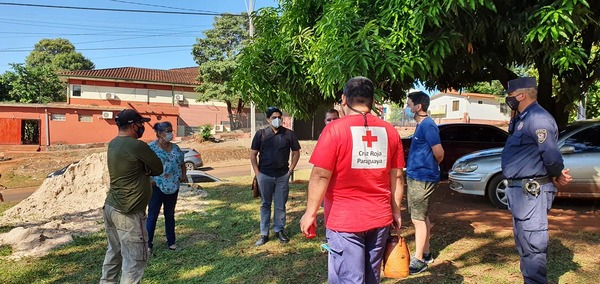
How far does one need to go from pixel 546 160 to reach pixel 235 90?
4444mm

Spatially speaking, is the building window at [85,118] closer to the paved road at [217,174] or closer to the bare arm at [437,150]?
the paved road at [217,174]

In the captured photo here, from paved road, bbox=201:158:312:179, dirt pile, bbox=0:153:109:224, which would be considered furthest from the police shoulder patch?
paved road, bbox=201:158:312:179

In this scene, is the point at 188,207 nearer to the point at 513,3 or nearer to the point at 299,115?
the point at 299,115

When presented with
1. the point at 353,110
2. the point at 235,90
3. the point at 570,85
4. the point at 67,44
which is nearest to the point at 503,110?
the point at 570,85

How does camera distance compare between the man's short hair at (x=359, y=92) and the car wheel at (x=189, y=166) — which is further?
the car wheel at (x=189, y=166)

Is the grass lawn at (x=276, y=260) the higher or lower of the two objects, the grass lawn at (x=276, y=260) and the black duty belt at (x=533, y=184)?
the lower

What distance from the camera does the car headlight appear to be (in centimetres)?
683

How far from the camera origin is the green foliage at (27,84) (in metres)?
38.8

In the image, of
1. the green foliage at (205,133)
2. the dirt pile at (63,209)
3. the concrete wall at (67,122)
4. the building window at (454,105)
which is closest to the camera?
the dirt pile at (63,209)

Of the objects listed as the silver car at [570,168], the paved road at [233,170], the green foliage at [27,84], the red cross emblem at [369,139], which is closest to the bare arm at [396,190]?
the red cross emblem at [369,139]

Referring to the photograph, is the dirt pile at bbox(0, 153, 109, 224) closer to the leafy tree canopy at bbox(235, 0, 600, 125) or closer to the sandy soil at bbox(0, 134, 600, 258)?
the sandy soil at bbox(0, 134, 600, 258)

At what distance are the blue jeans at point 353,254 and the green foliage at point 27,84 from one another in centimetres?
4498

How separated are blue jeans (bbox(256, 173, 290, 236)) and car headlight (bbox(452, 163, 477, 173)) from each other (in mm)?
3406

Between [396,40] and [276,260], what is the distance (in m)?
2.87
